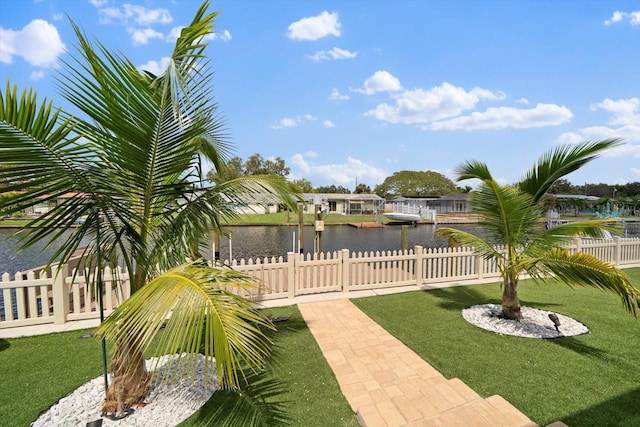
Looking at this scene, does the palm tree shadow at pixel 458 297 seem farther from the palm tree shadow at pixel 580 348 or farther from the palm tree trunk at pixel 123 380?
the palm tree trunk at pixel 123 380

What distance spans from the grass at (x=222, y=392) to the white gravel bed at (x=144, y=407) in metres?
0.11

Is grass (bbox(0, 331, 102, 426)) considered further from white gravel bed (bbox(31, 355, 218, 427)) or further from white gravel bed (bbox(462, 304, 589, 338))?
white gravel bed (bbox(462, 304, 589, 338))

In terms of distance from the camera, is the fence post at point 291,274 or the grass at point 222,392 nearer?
the grass at point 222,392

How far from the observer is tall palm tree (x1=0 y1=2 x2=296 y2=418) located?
149cm

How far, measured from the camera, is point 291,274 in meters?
6.05

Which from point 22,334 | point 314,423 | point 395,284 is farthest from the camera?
point 395,284

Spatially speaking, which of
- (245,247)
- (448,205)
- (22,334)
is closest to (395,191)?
(448,205)

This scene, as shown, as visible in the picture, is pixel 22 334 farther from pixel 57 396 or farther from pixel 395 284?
pixel 395 284

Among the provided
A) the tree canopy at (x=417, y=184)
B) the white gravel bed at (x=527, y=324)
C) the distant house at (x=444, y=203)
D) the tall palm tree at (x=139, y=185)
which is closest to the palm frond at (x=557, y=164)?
the white gravel bed at (x=527, y=324)

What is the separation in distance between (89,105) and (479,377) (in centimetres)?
422

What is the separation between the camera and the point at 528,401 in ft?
9.05

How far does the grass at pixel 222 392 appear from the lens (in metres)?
2.58

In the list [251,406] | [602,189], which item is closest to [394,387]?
[251,406]

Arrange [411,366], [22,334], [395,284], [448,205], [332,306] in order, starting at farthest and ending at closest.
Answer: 1. [448,205]
2. [395,284]
3. [332,306]
4. [22,334]
5. [411,366]
